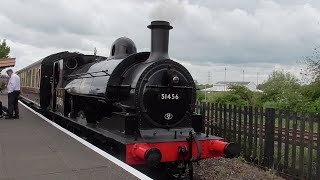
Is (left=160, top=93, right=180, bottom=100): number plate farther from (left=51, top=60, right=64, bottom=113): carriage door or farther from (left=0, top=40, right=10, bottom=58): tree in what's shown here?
(left=0, top=40, right=10, bottom=58): tree

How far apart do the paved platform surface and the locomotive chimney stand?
2.10 meters

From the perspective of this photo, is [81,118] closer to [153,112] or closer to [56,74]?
[153,112]

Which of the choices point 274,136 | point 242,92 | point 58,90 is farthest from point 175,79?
point 242,92

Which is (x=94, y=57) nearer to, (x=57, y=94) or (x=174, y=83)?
(x=57, y=94)

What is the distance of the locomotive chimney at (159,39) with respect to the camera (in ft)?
22.3

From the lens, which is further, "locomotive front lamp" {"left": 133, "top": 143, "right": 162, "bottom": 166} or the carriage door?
the carriage door

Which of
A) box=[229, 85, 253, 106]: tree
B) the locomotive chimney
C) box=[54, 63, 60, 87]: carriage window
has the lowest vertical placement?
box=[229, 85, 253, 106]: tree

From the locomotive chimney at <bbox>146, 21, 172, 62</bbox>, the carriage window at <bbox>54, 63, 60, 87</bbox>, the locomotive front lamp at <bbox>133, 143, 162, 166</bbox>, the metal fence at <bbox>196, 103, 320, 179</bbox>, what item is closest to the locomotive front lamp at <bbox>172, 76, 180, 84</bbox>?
the locomotive chimney at <bbox>146, 21, 172, 62</bbox>

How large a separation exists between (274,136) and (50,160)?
462cm

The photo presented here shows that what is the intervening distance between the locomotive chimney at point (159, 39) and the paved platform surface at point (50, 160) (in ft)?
6.88

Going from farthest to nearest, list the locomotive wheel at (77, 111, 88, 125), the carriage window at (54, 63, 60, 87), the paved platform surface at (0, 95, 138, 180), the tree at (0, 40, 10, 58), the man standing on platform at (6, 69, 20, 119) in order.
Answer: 1. the tree at (0, 40, 10, 58)
2. the man standing on platform at (6, 69, 20, 119)
3. the carriage window at (54, 63, 60, 87)
4. the locomotive wheel at (77, 111, 88, 125)
5. the paved platform surface at (0, 95, 138, 180)

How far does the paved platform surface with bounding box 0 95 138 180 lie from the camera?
4883 millimetres

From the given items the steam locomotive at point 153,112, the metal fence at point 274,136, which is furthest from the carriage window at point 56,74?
the metal fence at point 274,136

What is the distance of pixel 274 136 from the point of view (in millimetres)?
7867
